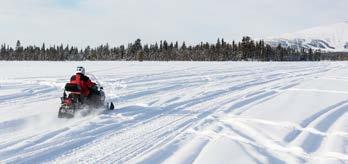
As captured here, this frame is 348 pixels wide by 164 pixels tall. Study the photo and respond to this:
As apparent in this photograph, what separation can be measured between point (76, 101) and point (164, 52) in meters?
116

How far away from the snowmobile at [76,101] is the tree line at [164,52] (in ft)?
312

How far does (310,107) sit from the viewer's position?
1563 centimetres

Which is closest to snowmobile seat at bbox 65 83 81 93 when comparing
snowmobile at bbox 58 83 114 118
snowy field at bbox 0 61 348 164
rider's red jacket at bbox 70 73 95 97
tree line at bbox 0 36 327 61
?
snowmobile at bbox 58 83 114 118

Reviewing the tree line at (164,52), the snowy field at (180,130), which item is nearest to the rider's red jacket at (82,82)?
the snowy field at (180,130)

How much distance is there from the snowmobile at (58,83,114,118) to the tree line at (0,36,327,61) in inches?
3747

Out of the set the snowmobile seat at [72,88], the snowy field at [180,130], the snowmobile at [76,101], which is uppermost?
the snowmobile seat at [72,88]

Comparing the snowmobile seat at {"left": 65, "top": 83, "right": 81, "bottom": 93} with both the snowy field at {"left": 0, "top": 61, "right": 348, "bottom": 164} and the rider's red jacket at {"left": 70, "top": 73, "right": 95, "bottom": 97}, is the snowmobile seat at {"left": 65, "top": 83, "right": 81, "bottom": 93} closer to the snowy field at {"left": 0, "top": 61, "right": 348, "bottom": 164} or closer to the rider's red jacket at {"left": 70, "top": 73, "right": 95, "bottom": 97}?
the rider's red jacket at {"left": 70, "top": 73, "right": 95, "bottom": 97}

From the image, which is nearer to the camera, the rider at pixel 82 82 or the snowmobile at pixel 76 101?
the snowmobile at pixel 76 101

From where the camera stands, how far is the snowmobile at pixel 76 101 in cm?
1256

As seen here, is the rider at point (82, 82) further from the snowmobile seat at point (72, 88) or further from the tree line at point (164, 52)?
the tree line at point (164, 52)

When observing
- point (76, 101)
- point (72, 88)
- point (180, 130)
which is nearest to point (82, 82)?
point (72, 88)

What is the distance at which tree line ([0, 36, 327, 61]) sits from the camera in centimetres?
11625

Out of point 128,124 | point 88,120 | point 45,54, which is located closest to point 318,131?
point 128,124

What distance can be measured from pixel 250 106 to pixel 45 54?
436 ft
